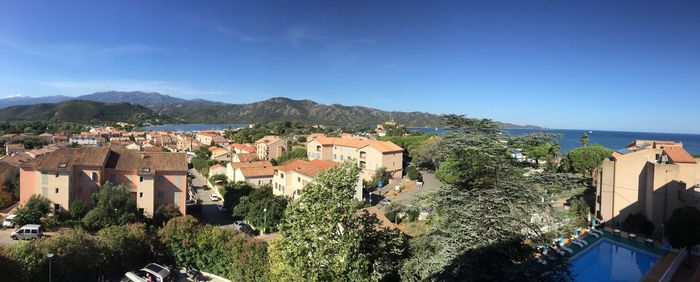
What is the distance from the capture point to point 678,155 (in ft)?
88.2

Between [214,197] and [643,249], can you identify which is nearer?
[643,249]

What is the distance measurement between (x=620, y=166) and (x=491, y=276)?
80.0ft

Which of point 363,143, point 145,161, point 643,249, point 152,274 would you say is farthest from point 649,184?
point 145,161

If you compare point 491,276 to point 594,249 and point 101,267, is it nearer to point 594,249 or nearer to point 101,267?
point 101,267

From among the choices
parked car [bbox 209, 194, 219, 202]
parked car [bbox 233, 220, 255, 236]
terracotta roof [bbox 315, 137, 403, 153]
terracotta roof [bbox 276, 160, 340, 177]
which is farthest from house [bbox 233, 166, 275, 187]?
terracotta roof [bbox 315, 137, 403, 153]

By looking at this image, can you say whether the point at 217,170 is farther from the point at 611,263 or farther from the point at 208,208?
the point at 611,263

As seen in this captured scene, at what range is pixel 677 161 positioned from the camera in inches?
1023

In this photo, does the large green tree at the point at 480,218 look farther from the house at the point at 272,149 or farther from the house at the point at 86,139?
the house at the point at 86,139

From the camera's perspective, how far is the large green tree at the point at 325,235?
910 cm

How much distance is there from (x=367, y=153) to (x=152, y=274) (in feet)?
121

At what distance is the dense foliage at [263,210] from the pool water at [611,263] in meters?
18.5

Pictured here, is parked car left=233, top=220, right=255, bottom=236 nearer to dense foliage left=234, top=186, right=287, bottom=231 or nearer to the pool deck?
dense foliage left=234, top=186, right=287, bottom=231

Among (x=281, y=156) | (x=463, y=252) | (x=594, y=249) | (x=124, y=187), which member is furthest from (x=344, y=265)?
(x=281, y=156)

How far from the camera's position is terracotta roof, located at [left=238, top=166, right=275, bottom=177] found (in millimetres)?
41375
